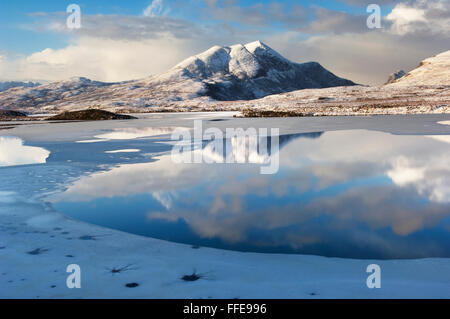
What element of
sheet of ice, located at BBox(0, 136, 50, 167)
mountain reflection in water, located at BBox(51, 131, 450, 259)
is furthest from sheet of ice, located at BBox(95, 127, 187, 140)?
mountain reflection in water, located at BBox(51, 131, 450, 259)

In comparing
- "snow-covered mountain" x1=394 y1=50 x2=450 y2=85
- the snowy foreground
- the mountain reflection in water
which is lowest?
the snowy foreground

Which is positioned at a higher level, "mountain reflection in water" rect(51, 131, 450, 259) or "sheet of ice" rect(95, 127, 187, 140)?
"sheet of ice" rect(95, 127, 187, 140)

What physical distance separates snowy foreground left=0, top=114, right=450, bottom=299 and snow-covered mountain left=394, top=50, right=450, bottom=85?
123 metres

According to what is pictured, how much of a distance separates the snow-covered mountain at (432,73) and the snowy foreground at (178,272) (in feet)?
403

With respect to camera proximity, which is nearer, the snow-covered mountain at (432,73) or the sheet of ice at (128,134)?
the sheet of ice at (128,134)

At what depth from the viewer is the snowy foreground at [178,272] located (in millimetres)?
4609

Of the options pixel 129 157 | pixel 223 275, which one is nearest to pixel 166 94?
pixel 129 157

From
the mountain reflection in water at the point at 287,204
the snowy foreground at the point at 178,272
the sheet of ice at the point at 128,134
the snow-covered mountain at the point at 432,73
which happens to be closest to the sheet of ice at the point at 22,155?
the mountain reflection in water at the point at 287,204

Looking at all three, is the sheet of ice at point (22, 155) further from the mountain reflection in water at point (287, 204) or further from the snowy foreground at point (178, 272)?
the snowy foreground at point (178, 272)

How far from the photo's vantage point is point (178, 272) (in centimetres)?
520

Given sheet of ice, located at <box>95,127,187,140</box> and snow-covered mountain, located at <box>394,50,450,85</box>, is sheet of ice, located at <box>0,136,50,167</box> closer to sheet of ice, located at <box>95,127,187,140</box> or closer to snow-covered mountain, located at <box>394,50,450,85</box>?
sheet of ice, located at <box>95,127,187,140</box>

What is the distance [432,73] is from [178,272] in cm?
15268

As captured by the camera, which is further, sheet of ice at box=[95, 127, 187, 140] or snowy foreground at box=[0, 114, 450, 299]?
sheet of ice at box=[95, 127, 187, 140]

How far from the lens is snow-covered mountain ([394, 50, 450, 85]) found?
387ft
